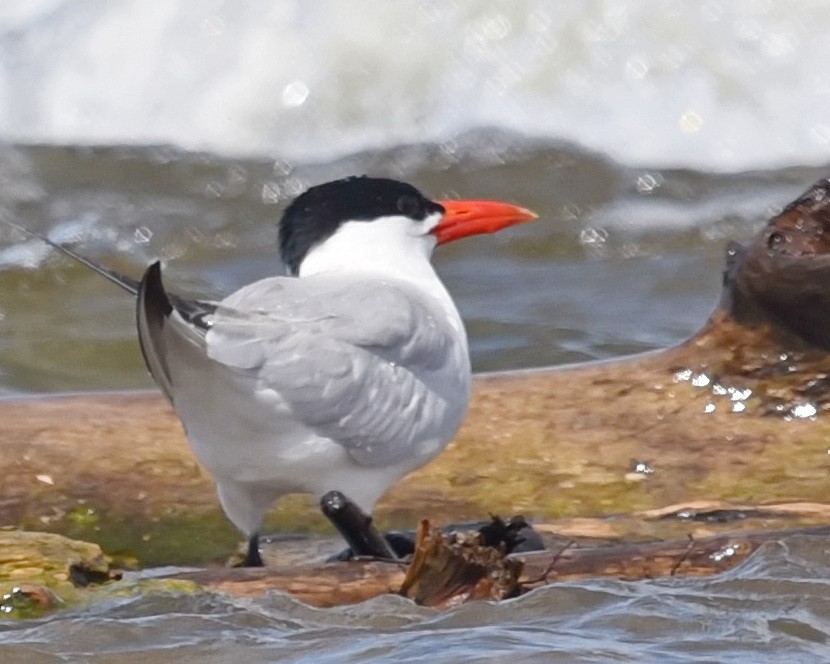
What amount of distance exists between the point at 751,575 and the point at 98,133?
705cm

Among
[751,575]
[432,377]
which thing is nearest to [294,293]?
[432,377]

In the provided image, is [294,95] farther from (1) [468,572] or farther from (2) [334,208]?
(1) [468,572]

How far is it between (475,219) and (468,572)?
155cm

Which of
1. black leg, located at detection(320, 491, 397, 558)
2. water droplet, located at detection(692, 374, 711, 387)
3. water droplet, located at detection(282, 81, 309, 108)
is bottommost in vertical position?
black leg, located at detection(320, 491, 397, 558)

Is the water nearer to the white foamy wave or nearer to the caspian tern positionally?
the white foamy wave

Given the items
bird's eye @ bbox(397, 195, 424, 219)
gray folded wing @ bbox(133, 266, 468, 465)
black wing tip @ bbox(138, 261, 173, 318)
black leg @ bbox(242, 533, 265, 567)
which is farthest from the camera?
bird's eye @ bbox(397, 195, 424, 219)

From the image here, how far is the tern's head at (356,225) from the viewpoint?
200 inches

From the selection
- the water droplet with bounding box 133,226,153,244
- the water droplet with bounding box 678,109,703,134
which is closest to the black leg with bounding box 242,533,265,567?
the water droplet with bounding box 133,226,153,244

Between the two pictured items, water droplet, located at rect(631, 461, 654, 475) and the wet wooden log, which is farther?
water droplet, located at rect(631, 461, 654, 475)

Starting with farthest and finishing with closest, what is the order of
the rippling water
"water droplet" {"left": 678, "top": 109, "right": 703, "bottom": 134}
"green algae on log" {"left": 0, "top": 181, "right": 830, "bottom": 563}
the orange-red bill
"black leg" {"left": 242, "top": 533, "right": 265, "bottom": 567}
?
"water droplet" {"left": 678, "top": 109, "right": 703, "bottom": 134}, the orange-red bill, "green algae on log" {"left": 0, "top": 181, "right": 830, "bottom": 563}, "black leg" {"left": 242, "top": 533, "right": 265, "bottom": 567}, the rippling water

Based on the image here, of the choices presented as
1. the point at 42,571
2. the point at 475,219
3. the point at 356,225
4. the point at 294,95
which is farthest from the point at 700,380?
the point at 294,95

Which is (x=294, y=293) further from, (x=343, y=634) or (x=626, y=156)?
(x=626, y=156)

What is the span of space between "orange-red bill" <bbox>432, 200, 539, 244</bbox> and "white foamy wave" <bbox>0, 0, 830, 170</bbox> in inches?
187

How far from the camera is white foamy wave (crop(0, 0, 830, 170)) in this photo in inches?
403
